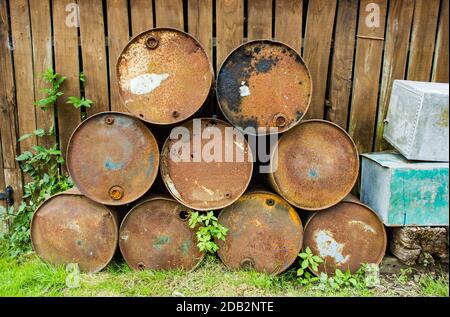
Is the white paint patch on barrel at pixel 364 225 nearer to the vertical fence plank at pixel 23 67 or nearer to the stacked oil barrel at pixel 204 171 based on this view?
the stacked oil barrel at pixel 204 171

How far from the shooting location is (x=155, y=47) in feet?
9.11

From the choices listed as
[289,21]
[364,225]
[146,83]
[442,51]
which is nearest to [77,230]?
[146,83]

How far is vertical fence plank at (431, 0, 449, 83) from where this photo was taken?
336cm

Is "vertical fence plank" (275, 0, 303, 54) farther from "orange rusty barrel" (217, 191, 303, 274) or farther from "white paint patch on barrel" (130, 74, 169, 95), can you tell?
"orange rusty barrel" (217, 191, 303, 274)

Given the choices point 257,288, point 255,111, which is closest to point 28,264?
point 257,288

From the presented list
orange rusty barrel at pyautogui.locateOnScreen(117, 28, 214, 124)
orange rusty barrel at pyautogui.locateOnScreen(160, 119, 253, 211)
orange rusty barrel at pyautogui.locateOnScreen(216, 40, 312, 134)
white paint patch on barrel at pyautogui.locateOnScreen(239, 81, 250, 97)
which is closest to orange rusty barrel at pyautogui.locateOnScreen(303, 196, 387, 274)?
orange rusty barrel at pyautogui.locateOnScreen(160, 119, 253, 211)

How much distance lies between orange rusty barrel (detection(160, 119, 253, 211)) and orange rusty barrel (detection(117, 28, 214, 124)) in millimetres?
193

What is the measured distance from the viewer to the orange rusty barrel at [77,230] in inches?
118

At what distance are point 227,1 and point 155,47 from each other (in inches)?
37.4

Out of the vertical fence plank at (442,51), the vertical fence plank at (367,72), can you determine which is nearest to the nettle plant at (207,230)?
the vertical fence plank at (367,72)

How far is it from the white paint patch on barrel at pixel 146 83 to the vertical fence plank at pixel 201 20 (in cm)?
78

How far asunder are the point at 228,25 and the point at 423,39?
5.83ft

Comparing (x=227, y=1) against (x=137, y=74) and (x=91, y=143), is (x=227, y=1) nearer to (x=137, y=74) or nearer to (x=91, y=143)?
(x=137, y=74)

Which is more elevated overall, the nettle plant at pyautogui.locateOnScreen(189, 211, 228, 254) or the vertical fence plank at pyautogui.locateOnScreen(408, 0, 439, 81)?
the vertical fence plank at pyautogui.locateOnScreen(408, 0, 439, 81)
